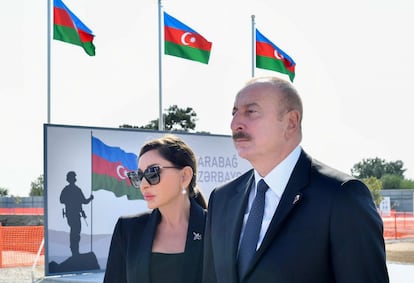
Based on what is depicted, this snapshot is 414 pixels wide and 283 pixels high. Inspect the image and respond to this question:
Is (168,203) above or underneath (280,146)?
underneath

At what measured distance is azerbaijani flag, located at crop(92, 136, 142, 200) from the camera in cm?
1288

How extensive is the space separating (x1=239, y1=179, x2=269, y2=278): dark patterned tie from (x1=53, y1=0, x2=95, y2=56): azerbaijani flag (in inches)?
524

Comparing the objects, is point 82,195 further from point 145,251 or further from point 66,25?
point 145,251

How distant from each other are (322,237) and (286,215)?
0.16m

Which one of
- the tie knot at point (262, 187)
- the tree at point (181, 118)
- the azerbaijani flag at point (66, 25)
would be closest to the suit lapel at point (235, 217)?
the tie knot at point (262, 187)

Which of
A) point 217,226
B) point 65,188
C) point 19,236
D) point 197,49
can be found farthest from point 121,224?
point 19,236

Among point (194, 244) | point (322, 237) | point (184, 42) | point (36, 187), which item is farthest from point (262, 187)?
point (36, 187)

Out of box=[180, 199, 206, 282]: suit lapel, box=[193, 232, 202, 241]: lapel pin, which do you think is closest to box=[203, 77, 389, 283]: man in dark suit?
box=[180, 199, 206, 282]: suit lapel

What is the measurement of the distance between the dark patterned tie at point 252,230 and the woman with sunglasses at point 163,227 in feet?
2.79

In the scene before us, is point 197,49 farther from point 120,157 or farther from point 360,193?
point 360,193

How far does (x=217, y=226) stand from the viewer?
2.77 meters

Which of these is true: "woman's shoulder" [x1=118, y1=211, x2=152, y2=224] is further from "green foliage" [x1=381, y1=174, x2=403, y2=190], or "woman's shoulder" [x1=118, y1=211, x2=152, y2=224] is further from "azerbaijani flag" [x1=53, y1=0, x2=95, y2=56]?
"green foliage" [x1=381, y1=174, x2=403, y2=190]

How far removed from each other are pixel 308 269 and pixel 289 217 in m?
0.21

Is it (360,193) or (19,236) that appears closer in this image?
(360,193)
